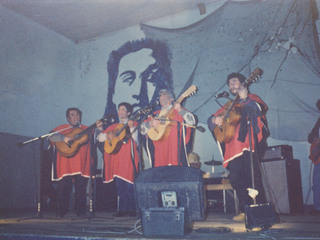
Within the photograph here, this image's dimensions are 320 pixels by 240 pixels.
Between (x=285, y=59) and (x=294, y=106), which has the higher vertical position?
(x=285, y=59)

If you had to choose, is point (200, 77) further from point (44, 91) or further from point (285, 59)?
point (44, 91)

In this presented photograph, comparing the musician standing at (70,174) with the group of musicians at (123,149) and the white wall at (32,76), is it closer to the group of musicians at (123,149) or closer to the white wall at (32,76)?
the group of musicians at (123,149)

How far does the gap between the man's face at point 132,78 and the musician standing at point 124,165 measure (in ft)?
5.38

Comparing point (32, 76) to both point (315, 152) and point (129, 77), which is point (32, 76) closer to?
point (129, 77)

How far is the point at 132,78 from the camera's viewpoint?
6566 mm

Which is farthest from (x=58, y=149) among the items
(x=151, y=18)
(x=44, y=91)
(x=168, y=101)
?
(x=151, y=18)

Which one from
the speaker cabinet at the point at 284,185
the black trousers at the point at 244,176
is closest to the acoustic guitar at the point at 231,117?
the black trousers at the point at 244,176

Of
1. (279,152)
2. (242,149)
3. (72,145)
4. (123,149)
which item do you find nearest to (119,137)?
(123,149)

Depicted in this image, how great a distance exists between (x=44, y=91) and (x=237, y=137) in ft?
15.2

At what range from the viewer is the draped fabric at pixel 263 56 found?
4895 millimetres

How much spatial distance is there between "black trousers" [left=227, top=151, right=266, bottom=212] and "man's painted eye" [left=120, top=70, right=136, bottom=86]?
11.7 ft

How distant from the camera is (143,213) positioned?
238 centimetres

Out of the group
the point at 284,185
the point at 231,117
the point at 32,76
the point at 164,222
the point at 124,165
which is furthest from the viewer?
the point at 32,76

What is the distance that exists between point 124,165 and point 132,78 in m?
2.47
